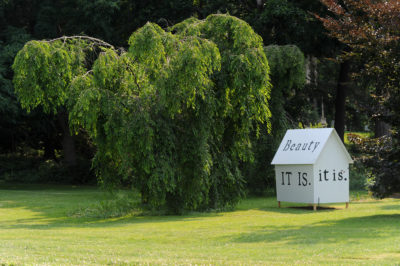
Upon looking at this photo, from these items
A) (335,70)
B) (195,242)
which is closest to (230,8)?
(335,70)

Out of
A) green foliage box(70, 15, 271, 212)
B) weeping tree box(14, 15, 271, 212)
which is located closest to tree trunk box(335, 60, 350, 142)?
weeping tree box(14, 15, 271, 212)

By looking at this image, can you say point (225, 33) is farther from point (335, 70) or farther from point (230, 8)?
point (335, 70)

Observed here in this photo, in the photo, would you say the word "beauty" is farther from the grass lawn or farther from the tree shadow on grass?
the tree shadow on grass

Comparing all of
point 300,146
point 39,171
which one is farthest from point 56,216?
point 39,171

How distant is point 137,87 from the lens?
18078 millimetres

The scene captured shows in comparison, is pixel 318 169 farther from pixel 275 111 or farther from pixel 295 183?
pixel 275 111

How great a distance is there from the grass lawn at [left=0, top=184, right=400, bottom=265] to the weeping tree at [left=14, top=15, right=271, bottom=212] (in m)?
1.21

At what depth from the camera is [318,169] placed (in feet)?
63.3

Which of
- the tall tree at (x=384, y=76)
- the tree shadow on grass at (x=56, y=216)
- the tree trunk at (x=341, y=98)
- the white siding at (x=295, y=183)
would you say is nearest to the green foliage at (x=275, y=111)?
the white siding at (x=295, y=183)

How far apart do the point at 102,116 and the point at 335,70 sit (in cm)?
2665

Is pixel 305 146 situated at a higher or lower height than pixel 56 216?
higher

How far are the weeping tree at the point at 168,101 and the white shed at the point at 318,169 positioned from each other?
1.73 metres

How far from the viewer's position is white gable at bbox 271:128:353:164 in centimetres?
1939

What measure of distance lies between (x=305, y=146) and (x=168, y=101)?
17.1 feet
